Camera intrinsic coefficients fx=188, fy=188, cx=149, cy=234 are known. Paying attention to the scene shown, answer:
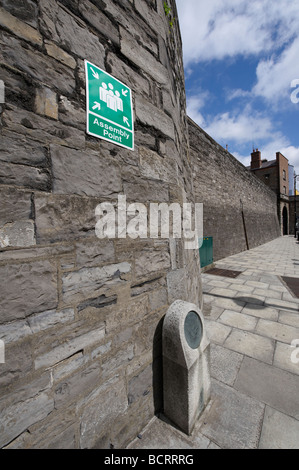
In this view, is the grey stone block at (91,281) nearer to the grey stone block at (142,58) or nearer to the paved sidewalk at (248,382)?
the paved sidewalk at (248,382)

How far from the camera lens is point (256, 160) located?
29.7m

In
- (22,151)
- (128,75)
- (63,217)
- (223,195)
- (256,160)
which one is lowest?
(63,217)

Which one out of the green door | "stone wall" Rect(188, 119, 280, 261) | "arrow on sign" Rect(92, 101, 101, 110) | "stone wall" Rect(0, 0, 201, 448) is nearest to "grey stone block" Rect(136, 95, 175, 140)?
"stone wall" Rect(0, 0, 201, 448)

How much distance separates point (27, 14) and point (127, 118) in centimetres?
77

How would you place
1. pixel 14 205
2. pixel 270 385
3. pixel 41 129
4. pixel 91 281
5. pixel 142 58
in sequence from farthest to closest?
1. pixel 270 385
2. pixel 142 58
3. pixel 91 281
4. pixel 41 129
5. pixel 14 205

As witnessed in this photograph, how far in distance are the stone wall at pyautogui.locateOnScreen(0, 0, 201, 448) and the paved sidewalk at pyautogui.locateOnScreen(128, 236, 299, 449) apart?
41cm

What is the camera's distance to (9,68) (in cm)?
100

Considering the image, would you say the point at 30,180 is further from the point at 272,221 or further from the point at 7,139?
the point at 272,221

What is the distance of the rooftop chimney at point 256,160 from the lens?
2942 centimetres

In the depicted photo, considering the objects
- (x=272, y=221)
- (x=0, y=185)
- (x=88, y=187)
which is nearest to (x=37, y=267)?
(x=0, y=185)

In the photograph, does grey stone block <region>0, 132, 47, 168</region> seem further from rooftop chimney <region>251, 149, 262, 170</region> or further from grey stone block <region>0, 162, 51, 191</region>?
rooftop chimney <region>251, 149, 262, 170</region>

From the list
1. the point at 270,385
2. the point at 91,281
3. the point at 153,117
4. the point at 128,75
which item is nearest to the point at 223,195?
the point at 153,117

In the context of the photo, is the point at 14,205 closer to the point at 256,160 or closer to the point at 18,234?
the point at 18,234

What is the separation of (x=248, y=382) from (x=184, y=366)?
114 cm
